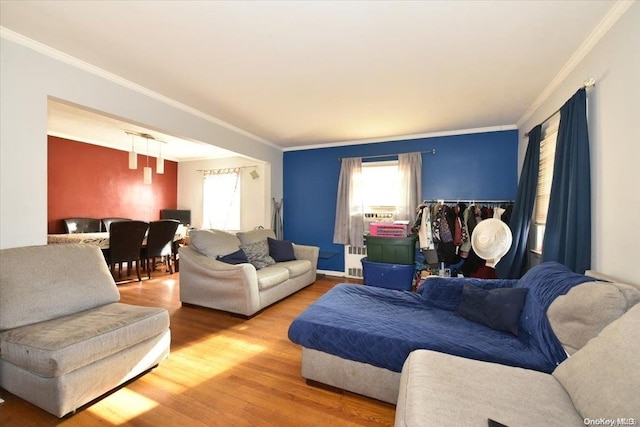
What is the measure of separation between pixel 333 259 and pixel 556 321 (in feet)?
11.9

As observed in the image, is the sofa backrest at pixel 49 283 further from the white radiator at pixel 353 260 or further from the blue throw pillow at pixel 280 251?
the white radiator at pixel 353 260

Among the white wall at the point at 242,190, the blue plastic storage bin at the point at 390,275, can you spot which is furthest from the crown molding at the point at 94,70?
the blue plastic storage bin at the point at 390,275

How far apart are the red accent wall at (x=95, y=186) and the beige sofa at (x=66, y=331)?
11.3 feet

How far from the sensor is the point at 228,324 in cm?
281

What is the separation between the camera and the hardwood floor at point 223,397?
1.51m

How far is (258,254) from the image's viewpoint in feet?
12.0

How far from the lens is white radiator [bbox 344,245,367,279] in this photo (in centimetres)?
466

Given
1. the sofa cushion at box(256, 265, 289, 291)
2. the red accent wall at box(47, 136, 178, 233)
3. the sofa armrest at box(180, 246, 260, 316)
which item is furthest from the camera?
the red accent wall at box(47, 136, 178, 233)

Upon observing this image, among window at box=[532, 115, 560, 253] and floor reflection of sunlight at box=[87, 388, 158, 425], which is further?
window at box=[532, 115, 560, 253]

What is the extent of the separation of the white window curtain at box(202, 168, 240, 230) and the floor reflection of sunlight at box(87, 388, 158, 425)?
4.39 metres

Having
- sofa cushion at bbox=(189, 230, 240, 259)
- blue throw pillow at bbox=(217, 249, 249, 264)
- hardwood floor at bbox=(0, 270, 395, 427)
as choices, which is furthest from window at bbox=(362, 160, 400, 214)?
hardwood floor at bbox=(0, 270, 395, 427)

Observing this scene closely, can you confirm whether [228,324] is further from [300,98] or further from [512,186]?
[512,186]

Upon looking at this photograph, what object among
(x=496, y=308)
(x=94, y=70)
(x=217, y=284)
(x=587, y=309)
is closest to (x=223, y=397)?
(x=217, y=284)

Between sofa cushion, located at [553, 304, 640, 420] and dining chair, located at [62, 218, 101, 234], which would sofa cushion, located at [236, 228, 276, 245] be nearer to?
dining chair, located at [62, 218, 101, 234]
